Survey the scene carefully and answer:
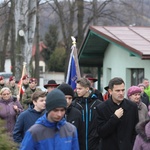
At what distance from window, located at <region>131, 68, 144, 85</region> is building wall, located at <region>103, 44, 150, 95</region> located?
15cm

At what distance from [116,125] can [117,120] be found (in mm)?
105

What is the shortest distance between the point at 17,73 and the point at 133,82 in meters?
5.25

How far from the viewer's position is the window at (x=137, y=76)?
1959 centimetres

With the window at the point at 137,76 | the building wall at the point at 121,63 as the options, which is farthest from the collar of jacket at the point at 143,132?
the window at the point at 137,76

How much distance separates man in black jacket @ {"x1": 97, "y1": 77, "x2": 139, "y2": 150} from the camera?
7785 millimetres

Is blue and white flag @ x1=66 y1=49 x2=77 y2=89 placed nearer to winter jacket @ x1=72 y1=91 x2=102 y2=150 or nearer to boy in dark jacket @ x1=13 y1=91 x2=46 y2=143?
winter jacket @ x1=72 y1=91 x2=102 y2=150

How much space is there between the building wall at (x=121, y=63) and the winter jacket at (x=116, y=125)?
1078 cm

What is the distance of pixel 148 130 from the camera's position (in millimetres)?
6168

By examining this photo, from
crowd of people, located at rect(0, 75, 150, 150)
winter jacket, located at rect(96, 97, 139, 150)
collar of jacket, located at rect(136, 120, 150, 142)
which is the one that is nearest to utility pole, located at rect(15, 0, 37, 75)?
crowd of people, located at rect(0, 75, 150, 150)

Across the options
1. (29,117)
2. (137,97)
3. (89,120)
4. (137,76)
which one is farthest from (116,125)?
(137,76)

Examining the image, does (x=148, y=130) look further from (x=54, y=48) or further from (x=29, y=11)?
(x=54, y=48)

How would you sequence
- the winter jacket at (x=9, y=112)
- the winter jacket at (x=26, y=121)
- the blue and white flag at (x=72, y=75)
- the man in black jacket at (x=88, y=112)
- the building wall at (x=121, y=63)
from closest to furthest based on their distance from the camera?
1. the winter jacket at (x=26, y=121)
2. the man in black jacket at (x=88, y=112)
3. the winter jacket at (x=9, y=112)
4. the blue and white flag at (x=72, y=75)
5. the building wall at (x=121, y=63)

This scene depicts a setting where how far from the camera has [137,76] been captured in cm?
1997

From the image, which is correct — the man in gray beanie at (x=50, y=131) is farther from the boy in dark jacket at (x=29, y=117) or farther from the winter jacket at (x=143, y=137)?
the boy in dark jacket at (x=29, y=117)
